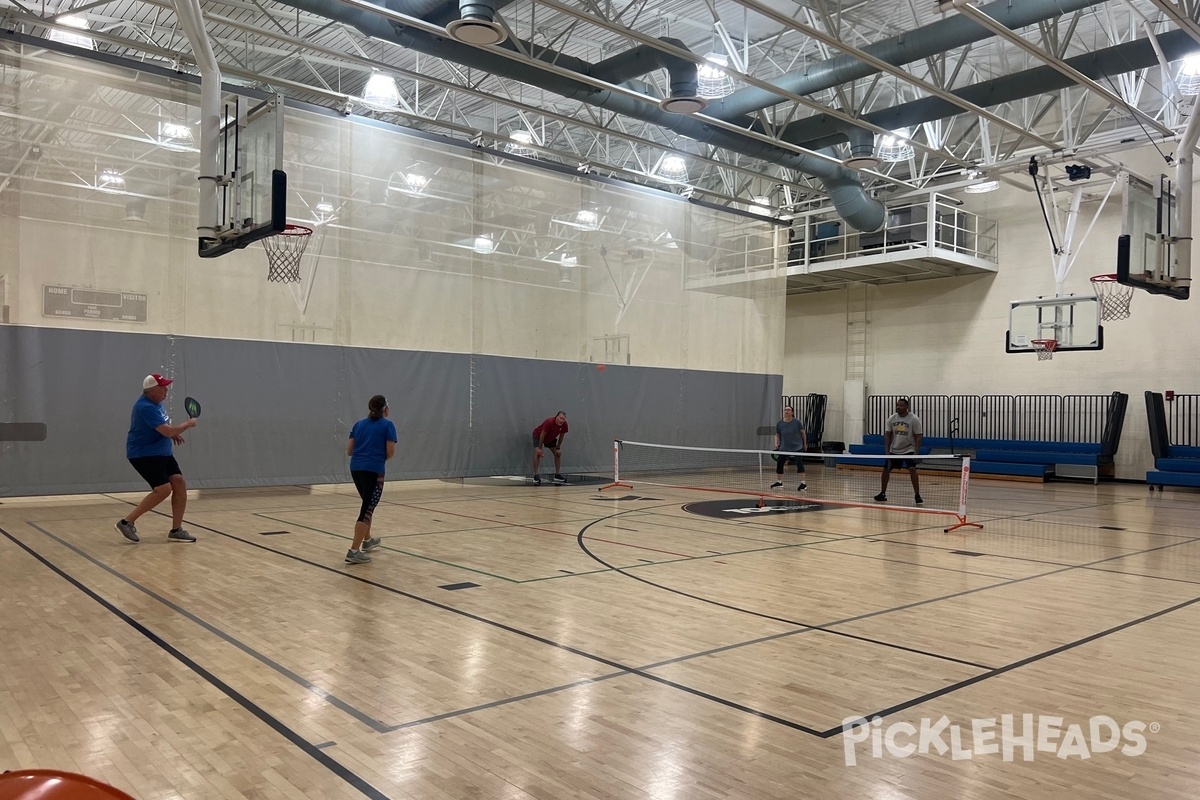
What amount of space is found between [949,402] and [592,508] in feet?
50.4

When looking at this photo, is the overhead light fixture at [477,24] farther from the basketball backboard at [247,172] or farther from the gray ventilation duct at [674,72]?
the gray ventilation duct at [674,72]

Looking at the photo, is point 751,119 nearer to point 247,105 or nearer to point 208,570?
point 247,105

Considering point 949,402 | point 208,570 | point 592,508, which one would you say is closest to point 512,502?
point 592,508

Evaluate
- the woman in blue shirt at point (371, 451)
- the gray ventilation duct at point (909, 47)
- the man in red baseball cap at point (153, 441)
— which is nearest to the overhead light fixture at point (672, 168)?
the gray ventilation duct at point (909, 47)

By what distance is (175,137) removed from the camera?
14.9 m

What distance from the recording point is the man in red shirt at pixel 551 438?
1866cm

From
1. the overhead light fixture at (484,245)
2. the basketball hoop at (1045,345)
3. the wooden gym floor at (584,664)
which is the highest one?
the overhead light fixture at (484,245)

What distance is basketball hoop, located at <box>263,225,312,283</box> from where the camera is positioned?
48.5 feet

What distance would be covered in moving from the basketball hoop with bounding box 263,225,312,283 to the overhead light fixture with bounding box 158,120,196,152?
2176 mm

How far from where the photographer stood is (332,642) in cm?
591

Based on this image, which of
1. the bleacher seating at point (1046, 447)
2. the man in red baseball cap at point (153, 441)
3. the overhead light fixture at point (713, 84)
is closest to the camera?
the man in red baseball cap at point (153, 441)

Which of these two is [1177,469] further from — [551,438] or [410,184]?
[410,184]

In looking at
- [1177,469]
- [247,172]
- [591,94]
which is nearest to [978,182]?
[1177,469]

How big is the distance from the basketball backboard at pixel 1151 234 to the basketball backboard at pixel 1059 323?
5.20 metres
